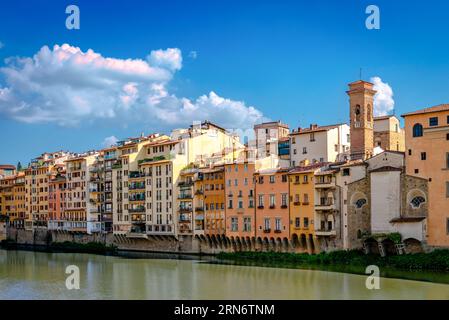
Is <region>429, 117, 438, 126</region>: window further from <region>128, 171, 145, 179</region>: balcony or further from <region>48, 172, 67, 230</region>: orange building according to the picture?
<region>48, 172, 67, 230</region>: orange building

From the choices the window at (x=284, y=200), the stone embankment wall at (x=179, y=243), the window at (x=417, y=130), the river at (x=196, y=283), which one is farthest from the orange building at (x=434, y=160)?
the window at (x=284, y=200)

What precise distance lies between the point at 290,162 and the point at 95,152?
100 ft

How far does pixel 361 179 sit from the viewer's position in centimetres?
5075

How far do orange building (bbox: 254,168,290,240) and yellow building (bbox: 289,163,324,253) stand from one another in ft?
2.36

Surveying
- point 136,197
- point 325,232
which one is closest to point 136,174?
point 136,197

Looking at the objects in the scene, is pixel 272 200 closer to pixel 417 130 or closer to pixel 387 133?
pixel 417 130

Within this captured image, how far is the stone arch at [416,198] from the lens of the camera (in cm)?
4703

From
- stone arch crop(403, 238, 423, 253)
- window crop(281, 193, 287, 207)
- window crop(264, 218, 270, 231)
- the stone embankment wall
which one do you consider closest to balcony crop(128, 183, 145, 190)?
the stone embankment wall

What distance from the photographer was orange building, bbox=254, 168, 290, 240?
185 feet

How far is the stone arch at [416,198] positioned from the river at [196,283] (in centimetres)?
798

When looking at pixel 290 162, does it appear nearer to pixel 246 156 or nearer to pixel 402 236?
pixel 246 156

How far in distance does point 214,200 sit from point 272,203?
Answer: 307 inches

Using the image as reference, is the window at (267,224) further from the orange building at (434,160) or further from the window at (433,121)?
the window at (433,121)
